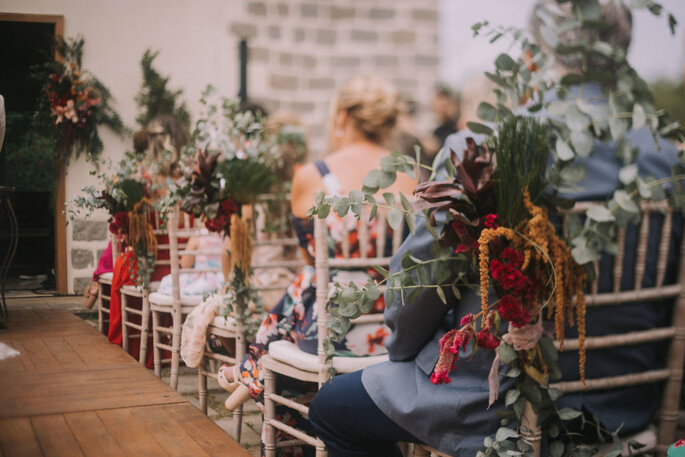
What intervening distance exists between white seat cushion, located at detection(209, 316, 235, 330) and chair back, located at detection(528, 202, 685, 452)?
Result: 145 cm

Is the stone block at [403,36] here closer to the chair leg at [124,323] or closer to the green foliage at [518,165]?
the chair leg at [124,323]

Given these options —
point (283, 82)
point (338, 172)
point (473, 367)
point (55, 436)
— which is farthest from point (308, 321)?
point (283, 82)

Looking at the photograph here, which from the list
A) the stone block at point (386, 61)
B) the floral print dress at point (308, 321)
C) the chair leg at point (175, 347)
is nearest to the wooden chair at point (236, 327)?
the chair leg at point (175, 347)

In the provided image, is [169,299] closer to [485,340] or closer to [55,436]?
[55,436]

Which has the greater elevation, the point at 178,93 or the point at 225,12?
the point at 225,12

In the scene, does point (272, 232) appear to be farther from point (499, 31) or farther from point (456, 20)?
point (499, 31)

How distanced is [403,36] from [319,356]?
4.80 ft

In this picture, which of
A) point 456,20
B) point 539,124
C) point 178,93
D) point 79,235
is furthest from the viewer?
point 456,20

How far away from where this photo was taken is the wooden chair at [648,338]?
964 mm

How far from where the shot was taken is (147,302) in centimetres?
225

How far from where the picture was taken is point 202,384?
225 cm

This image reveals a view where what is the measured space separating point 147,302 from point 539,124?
5.56ft

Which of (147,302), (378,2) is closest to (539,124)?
(147,302)

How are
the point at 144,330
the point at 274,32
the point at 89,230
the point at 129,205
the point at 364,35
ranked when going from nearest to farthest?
the point at 89,230, the point at 129,205, the point at 144,330, the point at 274,32, the point at 364,35
